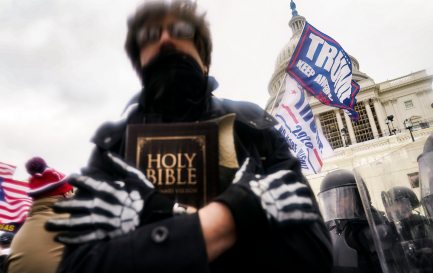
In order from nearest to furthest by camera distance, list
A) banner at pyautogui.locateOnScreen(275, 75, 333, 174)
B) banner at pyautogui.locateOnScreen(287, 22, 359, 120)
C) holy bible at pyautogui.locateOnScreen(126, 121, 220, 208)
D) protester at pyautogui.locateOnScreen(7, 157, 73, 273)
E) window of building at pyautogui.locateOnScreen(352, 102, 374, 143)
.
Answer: holy bible at pyautogui.locateOnScreen(126, 121, 220, 208) → protester at pyautogui.locateOnScreen(7, 157, 73, 273) → banner at pyautogui.locateOnScreen(287, 22, 359, 120) → banner at pyautogui.locateOnScreen(275, 75, 333, 174) → window of building at pyautogui.locateOnScreen(352, 102, 374, 143)

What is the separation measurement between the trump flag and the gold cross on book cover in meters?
6.85

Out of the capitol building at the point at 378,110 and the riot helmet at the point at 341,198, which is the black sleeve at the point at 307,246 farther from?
the capitol building at the point at 378,110

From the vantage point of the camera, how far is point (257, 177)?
97 cm

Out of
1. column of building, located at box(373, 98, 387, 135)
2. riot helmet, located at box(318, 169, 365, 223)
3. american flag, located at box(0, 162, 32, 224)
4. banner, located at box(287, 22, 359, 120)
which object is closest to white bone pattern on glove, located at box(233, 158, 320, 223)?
riot helmet, located at box(318, 169, 365, 223)

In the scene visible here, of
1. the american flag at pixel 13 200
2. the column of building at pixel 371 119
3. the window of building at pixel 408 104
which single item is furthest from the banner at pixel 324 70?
the window of building at pixel 408 104

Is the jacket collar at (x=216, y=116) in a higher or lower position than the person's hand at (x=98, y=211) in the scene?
higher

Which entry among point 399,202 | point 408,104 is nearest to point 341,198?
point 399,202

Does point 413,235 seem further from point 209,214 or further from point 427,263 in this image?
point 209,214

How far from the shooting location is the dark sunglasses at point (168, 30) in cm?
125

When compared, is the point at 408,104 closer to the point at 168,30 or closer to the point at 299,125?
the point at 299,125

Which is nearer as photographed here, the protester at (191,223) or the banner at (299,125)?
the protester at (191,223)

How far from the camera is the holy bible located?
105 centimetres

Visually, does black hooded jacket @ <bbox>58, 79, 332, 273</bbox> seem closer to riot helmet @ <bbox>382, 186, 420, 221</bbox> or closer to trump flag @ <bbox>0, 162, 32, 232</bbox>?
riot helmet @ <bbox>382, 186, 420, 221</bbox>

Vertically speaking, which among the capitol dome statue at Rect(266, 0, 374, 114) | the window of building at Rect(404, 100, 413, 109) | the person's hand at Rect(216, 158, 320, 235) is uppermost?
the capitol dome statue at Rect(266, 0, 374, 114)
